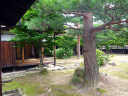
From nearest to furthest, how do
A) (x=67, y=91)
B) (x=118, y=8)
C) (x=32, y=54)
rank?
(x=118, y=8) → (x=67, y=91) → (x=32, y=54)

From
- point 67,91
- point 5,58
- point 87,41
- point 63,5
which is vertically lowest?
point 67,91

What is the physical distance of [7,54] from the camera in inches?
260

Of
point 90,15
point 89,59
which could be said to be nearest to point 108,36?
point 89,59

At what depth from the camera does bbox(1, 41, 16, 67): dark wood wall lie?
6457 mm

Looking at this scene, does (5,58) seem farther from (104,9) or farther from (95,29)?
(104,9)

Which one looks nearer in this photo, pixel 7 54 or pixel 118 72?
pixel 118 72

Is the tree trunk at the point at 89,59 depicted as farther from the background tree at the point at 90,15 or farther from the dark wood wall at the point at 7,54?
the dark wood wall at the point at 7,54

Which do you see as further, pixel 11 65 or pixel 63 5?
pixel 11 65

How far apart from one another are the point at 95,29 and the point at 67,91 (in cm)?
258

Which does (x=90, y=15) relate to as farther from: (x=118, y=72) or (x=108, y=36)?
(x=108, y=36)

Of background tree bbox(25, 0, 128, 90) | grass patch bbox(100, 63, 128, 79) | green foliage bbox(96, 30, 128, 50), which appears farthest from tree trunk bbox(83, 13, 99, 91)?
grass patch bbox(100, 63, 128, 79)

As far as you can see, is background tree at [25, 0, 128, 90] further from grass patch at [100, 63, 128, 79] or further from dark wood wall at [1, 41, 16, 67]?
dark wood wall at [1, 41, 16, 67]

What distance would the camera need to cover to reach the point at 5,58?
6570 mm

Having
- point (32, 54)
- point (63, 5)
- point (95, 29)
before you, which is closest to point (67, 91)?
point (95, 29)
